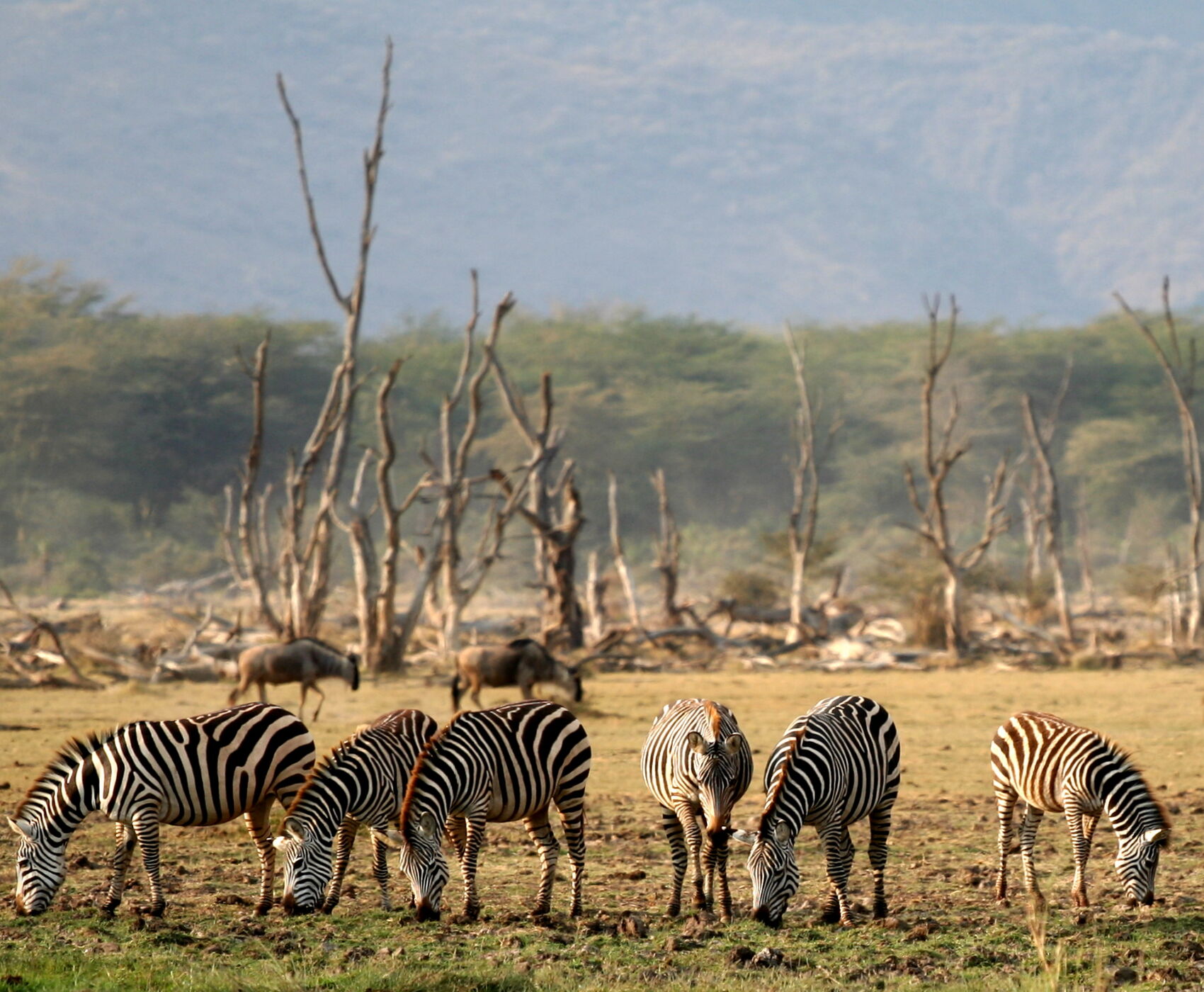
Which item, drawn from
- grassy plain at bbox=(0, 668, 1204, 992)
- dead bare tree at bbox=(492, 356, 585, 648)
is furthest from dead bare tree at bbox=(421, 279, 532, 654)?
grassy plain at bbox=(0, 668, 1204, 992)

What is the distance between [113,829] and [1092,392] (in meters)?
53.0

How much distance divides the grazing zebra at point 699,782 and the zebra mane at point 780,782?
0.27m

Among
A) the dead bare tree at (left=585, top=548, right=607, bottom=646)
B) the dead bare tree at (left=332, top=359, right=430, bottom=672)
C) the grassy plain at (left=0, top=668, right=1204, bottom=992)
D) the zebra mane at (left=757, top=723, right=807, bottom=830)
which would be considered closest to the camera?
the grassy plain at (left=0, top=668, right=1204, bottom=992)

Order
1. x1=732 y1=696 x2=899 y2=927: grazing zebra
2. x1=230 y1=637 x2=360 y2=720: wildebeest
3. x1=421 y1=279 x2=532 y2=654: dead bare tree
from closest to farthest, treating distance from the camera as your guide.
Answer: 1. x1=732 y1=696 x2=899 y2=927: grazing zebra
2. x1=230 y1=637 x2=360 y2=720: wildebeest
3. x1=421 y1=279 x2=532 y2=654: dead bare tree

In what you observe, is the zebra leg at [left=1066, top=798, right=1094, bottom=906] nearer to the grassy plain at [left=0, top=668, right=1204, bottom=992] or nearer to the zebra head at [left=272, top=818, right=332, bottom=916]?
the grassy plain at [left=0, top=668, right=1204, bottom=992]

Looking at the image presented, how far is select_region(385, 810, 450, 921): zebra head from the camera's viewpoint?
7.87m

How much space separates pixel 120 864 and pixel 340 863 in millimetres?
1113

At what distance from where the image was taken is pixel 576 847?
841 cm

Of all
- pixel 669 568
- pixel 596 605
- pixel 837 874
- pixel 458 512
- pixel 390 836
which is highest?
pixel 458 512

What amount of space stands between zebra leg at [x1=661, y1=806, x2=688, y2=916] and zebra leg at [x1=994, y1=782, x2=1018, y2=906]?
175cm

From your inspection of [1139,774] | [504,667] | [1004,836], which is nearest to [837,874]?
[1004,836]

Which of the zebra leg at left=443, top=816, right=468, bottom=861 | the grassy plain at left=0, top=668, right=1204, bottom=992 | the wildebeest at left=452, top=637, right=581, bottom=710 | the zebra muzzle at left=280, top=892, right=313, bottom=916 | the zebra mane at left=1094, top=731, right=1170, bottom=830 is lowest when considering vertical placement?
the grassy plain at left=0, top=668, right=1204, bottom=992

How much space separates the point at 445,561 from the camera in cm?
2530

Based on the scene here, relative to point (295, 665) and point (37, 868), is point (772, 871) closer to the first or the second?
point (37, 868)
